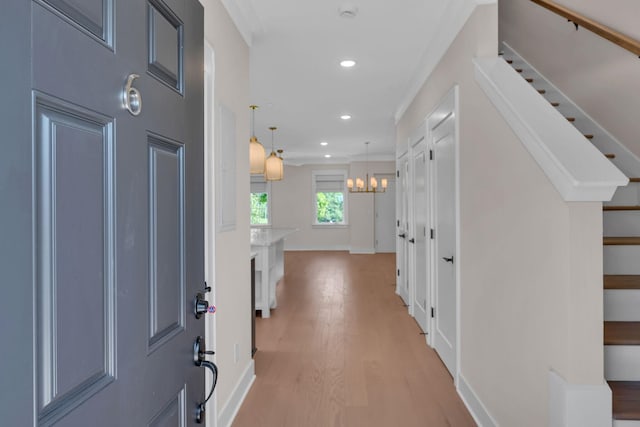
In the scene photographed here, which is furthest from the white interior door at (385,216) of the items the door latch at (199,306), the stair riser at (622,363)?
the door latch at (199,306)

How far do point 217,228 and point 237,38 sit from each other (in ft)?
4.48

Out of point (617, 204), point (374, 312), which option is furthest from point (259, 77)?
point (617, 204)

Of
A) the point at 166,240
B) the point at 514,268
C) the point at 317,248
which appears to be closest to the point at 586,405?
the point at 514,268

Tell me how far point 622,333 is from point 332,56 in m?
3.08

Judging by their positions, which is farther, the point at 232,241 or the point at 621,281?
the point at 232,241

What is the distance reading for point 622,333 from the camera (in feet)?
5.85

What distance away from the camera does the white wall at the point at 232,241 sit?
2.31m

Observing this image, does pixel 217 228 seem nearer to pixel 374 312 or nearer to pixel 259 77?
pixel 259 77

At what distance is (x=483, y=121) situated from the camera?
2395 millimetres

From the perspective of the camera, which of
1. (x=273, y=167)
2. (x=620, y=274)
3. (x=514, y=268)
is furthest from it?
(x=273, y=167)

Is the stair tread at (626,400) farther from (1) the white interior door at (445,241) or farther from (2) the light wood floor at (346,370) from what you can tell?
(1) the white interior door at (445,241)

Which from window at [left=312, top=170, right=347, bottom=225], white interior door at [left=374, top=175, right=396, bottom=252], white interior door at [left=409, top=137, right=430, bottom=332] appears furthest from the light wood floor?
window at [left=312, top=170, right=347, bottom=225]

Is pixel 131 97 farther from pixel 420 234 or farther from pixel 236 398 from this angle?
pixel 420 234

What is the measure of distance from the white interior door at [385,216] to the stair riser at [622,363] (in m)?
9.92
